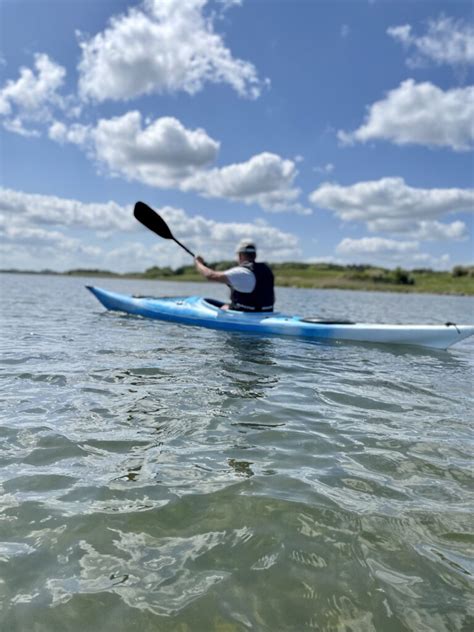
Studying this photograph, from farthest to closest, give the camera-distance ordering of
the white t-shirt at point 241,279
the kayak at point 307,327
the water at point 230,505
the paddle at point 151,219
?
the paddle at point 151,219
the white t-shirt at point 241,279
the kayak at point 307,327
the water at point 230,505

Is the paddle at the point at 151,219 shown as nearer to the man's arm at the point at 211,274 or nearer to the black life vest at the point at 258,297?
the man's arm at the point at 211,274

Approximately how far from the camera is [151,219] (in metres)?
12.1

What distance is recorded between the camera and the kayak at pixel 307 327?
921 cm

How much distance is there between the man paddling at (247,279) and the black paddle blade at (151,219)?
184cm

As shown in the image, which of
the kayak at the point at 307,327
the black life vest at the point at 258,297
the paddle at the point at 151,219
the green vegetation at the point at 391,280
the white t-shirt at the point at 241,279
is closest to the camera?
the kayak at the point at 307,327

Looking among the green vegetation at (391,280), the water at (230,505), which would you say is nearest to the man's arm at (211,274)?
the water at (230,505)

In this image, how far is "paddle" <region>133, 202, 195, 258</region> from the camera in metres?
12.0

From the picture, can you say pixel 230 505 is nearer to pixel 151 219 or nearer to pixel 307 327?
pixel 307 327

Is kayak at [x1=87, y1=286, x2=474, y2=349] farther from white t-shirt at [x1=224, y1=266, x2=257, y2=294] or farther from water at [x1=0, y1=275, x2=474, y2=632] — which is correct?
water at [x1=0, y1=275, x2=474, y2=632]

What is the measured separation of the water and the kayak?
3532 millimetres

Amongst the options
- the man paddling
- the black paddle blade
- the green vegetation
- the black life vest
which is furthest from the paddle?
the green vegetation

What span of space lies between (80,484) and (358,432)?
2517mm

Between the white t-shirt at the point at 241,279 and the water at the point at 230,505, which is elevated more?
the white t-shirt at the point at 241,279

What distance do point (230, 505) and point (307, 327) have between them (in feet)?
23.7
